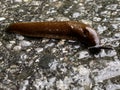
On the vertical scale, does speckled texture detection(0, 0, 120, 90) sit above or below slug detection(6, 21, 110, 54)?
below

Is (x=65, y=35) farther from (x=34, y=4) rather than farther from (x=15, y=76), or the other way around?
(x=34, y=4)

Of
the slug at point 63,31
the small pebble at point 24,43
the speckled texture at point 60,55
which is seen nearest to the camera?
the speckled texture at point 60,55

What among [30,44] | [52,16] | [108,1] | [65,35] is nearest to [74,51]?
[65,35]

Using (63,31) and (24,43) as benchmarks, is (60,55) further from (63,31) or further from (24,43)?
(24,43)

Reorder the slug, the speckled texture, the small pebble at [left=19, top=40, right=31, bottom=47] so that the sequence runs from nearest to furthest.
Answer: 1. the speckled texture
2. the slug
3. the small pebble at [left=19, top=40, right=31, bottom=47]

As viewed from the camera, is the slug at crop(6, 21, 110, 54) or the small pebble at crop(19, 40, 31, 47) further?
the small pebble at crop(19, 40, 31, 47)

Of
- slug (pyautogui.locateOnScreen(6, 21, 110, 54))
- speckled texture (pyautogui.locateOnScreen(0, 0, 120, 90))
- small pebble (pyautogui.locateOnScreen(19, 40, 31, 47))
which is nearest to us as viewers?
speckled texture (pyautogui.locateOnScreen(0, 0, 120, 90))
